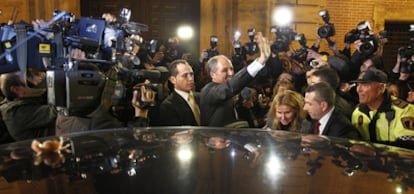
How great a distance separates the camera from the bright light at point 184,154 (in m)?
1.28

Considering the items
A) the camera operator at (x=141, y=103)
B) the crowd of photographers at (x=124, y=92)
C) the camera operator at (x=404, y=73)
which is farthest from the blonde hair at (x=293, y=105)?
the camera operator at (x=404, y=73)

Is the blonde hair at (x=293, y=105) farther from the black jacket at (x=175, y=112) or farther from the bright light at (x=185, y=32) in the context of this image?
the bright light at (x=185, y=32)

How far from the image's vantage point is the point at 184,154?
1330 millimetres

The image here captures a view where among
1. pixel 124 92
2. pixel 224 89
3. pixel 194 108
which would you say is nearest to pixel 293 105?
pixel 224 89

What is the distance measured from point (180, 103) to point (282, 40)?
2.18 m

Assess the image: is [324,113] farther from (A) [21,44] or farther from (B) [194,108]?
Result: (A) [21,44]

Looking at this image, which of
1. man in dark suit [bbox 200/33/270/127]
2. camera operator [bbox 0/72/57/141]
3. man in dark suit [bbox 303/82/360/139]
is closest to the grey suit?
man in dark suit [bbox 200/33/270/127]

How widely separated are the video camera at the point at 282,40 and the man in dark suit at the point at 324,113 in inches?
91.5

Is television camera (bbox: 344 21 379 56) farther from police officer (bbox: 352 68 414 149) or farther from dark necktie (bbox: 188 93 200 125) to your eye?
dark necktie (bbox: 188 93 200 125)

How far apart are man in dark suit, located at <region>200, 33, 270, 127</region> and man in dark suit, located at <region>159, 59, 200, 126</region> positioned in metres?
0.12

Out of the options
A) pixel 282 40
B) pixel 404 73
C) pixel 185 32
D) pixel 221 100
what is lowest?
pixel 221 100

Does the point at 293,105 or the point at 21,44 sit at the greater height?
the point at 21,44

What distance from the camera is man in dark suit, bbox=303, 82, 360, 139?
2.69 metres

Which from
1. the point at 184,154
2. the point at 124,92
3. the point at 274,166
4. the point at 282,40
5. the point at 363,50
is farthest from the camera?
the point at 282,40
